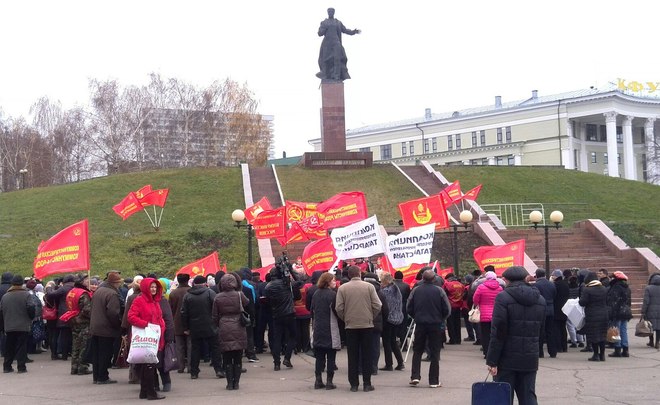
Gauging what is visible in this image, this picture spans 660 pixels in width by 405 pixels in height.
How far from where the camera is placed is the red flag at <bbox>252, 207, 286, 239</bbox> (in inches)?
826

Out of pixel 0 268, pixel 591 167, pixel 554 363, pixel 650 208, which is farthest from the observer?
pixel 591 167

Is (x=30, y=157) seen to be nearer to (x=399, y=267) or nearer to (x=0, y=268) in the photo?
Result: (x=0, y=268)

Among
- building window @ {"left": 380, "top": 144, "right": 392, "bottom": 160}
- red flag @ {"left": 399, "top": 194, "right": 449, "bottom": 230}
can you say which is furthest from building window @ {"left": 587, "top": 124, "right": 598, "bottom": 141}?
red flag @ {"left": 399, "top": 194, "right": 449, "bottom": 230}

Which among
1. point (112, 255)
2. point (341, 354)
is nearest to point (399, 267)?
point (341, 354)

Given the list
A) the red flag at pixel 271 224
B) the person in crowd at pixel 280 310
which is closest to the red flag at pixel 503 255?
the person in crowd at pixel 280 310

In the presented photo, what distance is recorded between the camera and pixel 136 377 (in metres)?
11.8

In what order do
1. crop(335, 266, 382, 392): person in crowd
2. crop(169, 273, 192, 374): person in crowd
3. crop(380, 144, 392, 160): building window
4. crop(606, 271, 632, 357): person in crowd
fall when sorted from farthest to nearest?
crop(380, 144, 392, 160): building window → crop(606, 271, 632, 357): person in crowd → crop(169, 273, 192, 374): person in crowd → crop(335, 266, 382, 392): person in crowd

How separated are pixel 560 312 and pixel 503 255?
2433 millimetres

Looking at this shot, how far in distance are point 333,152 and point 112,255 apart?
16.0 m

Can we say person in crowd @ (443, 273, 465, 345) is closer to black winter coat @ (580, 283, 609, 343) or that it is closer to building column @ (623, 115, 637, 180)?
black winter coat @ (580, 283, 609, 343)

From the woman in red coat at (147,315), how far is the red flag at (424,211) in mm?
9519

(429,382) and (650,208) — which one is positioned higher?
(650,208)

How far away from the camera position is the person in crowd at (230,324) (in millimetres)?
11000

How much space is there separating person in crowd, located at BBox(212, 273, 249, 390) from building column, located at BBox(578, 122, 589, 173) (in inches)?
2923
